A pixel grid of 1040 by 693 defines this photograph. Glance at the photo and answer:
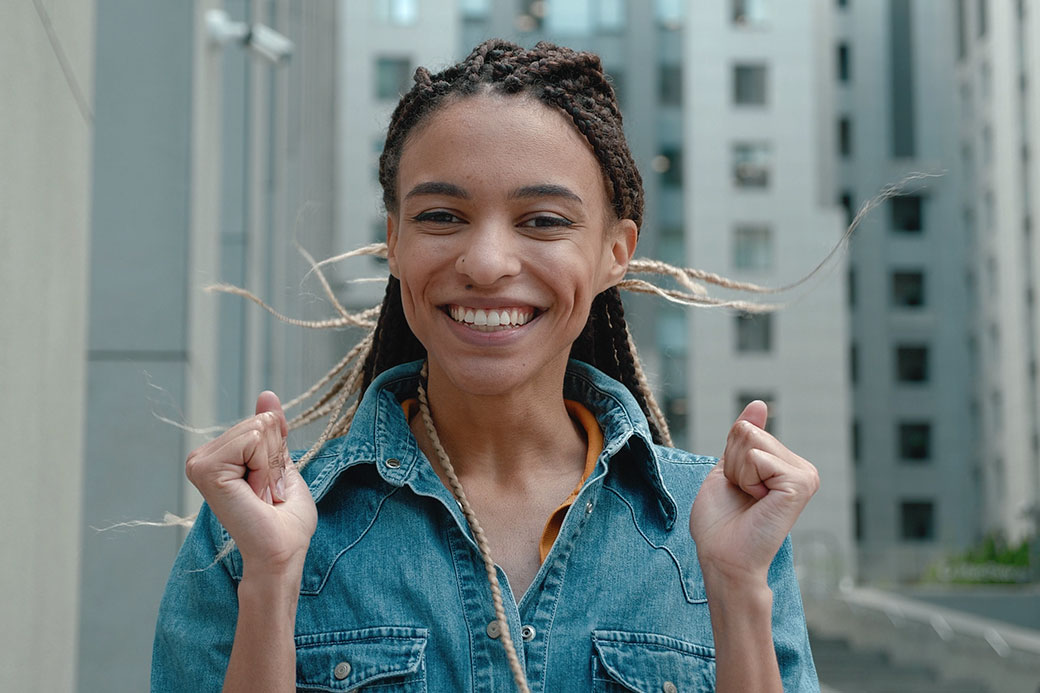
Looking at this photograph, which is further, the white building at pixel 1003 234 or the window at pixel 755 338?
the white building at pixel 1003 234

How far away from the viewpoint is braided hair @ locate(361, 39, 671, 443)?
2.41m

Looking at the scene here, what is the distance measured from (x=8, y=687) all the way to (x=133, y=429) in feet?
10.00

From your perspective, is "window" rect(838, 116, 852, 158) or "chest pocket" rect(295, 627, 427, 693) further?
"window" rect(838, 116, 852, 158)

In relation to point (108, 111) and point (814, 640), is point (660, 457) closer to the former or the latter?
point (108, 111)

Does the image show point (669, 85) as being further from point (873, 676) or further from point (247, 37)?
point (247, 37)

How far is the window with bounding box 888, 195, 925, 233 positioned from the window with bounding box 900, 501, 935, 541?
27.2ft

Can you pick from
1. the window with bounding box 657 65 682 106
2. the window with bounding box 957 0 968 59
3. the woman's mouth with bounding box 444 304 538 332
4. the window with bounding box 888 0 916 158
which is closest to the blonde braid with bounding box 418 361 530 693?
the woman's mouth with bounding box 444 304 538 332

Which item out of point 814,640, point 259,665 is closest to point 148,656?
point 259,665

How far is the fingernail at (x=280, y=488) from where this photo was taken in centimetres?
217

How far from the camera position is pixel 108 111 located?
539 cm

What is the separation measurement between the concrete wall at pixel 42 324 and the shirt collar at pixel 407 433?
1.64 feet

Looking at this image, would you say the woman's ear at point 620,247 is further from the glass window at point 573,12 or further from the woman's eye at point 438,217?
the glass window at point 573,12

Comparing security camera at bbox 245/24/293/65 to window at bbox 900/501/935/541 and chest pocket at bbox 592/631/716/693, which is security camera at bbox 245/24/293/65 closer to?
chest pocket at bbox 592/631/716/693

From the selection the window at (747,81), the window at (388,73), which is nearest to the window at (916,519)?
the window at (747,81)
